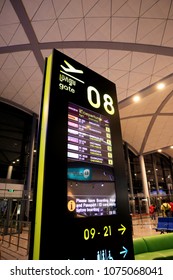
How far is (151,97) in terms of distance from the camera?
16.0 m

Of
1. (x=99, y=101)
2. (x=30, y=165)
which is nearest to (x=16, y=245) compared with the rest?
(x=99, y=101)

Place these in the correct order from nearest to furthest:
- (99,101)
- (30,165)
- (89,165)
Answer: (89,165), (99,101), (30,165)

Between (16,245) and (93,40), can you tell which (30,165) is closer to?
(16,245)

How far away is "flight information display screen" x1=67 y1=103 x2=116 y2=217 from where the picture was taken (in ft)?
6.49

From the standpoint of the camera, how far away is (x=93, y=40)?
10242mm

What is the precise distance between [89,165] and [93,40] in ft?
32.5

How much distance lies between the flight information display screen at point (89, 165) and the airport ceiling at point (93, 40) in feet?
27.9

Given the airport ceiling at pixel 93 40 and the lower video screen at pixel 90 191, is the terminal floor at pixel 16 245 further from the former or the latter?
the airport ceiling at pixel 93 40

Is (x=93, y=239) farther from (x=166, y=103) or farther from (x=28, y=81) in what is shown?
A: (x=166, y=103)

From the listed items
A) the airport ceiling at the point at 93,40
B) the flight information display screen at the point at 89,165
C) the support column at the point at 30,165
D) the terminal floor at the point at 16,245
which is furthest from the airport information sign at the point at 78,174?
the support column at the point at 30,165

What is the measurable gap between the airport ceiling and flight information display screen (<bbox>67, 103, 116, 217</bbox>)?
27.9 feet

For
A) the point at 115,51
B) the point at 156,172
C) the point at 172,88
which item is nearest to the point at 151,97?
the point at 172,88

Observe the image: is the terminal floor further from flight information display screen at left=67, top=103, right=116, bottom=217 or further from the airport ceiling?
the airport ceiling

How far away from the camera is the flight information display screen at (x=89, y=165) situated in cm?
198
